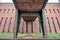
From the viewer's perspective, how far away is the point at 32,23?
3938 millimetres

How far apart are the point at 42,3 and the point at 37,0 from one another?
0.13 metres

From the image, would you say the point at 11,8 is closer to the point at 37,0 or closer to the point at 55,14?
the point at 55,14

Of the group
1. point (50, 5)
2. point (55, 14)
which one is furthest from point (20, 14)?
point (50, 5)

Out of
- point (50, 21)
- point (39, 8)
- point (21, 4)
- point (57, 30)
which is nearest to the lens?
point (21, 4)

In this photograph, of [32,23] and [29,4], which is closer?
[29,4]

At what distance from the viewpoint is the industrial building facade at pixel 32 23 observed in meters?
3.87

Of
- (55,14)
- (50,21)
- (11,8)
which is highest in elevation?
(11,8)

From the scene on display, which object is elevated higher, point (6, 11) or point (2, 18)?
point (6, 11)

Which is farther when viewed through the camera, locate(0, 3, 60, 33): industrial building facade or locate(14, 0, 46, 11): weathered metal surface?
locate(0, 3, 60, 33): industrial building facade

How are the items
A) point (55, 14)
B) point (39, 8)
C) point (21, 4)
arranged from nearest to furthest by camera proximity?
point (21, 4) → point (39, 8) → point (55, 14)

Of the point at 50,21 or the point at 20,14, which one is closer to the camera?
the point at 20,14

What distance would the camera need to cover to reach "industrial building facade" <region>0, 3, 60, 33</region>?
3867 millimetres

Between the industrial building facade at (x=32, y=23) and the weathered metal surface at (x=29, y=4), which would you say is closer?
the weathered metal surface at (x=29, y=4)

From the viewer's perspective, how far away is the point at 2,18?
4.35 meters
